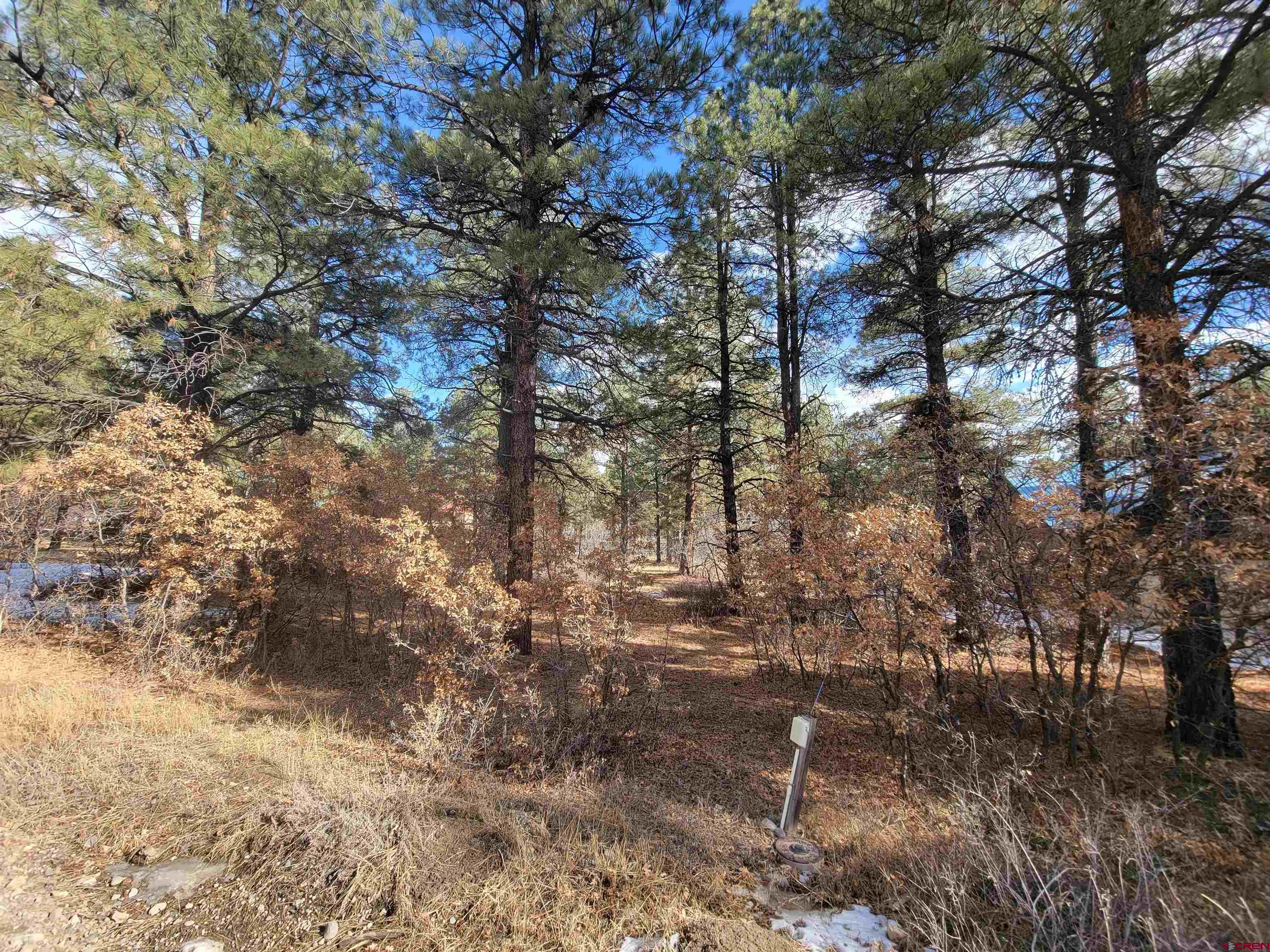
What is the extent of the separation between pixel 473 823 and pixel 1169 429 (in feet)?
18.1

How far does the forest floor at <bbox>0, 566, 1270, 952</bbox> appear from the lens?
2.55 meters

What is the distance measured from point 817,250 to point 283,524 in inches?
417

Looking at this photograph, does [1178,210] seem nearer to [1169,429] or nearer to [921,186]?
[921,186]

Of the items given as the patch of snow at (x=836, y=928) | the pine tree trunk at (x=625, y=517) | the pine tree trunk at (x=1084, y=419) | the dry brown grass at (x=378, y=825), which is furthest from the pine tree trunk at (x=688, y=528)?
the patch of snow at (x=836, y=928)

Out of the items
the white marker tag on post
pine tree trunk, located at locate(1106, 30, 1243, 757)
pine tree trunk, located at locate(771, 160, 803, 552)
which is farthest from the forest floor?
pine tree trunk, located at locate(771, 160, 803, 552)

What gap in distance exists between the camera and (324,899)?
8.90 feet

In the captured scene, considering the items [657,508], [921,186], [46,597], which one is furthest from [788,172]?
[657,508]

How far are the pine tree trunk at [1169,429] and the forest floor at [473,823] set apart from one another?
1.60 ft

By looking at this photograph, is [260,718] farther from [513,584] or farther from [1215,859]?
[1215,859]

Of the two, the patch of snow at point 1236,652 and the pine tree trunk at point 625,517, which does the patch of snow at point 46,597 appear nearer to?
the pine tree trunk at point 625,517

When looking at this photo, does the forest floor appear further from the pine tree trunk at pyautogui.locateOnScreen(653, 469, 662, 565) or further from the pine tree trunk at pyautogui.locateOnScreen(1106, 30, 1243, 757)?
the pine tree trunk at pyautogui.locateOnScreen(653, 469, 662, 565)

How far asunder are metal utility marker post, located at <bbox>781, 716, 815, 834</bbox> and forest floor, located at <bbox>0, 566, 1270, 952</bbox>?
247mm

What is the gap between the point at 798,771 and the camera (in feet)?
11.4

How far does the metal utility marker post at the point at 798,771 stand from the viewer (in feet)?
11.3
